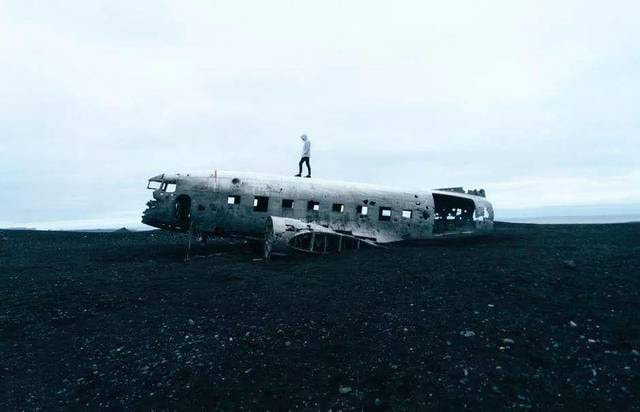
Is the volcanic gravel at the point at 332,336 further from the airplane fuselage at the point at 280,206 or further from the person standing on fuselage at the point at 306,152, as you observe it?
the person standing on fuselage at the point at 306,152

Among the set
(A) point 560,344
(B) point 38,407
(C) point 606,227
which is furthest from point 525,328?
(C) point 606,227

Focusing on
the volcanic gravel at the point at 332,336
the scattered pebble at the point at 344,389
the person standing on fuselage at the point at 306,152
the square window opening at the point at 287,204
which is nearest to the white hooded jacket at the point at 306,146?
the person standing on fuselage at the point at 306,152

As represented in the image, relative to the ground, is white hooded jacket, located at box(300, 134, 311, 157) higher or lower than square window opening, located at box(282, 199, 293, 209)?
higher

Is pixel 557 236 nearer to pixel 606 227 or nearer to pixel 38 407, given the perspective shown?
pixel 606 227

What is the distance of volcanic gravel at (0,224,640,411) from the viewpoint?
632 centimetres

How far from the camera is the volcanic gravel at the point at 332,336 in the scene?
20.7ft

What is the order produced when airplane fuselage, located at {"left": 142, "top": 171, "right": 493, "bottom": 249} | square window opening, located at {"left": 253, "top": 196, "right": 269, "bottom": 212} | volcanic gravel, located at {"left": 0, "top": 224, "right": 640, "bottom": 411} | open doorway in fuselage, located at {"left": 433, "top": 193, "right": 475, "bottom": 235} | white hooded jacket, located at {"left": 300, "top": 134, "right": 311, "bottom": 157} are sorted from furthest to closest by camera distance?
open doorway in fuselage, located at {"left": 433, "top": 193, "right": 475, "bottom": 235}
white hooded jacket, located at {"left": 300, "top": 134, "right": 311, "bottom": 157}
square window opening, located at {"left": 253, "top": 196, "right": 269, "bottom": 212}
airplane fuselage, located at {"left": 142, "top": 171, "right": 493, "bottom": 249}
volcanic gravel, located at {"left": 0, "top": 224, "right": 640, "bottom": 411}

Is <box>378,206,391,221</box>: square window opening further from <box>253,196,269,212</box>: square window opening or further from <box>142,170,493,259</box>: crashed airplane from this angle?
<box>253,196,269,212</box>: square window opening

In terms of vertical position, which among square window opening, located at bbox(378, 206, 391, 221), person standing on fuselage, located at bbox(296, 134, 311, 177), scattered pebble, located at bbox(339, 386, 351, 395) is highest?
person standing on fuselage, located at bbox(296, 134, 311, 177)

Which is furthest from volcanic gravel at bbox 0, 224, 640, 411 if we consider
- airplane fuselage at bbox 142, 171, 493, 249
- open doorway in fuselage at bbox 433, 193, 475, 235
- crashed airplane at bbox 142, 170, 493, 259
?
open doorway in fuselage at bbox 433, 193, 475, 235

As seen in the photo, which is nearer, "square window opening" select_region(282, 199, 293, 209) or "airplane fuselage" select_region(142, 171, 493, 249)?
"airplane fuselage" select_region(142, 171, 493, 249)

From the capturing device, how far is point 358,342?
800cm

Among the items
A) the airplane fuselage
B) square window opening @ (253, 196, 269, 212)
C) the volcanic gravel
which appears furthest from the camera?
square window opening @ (253, 196, 269, 212)

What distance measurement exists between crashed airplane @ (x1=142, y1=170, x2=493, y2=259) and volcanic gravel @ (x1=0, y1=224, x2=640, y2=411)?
306cm
